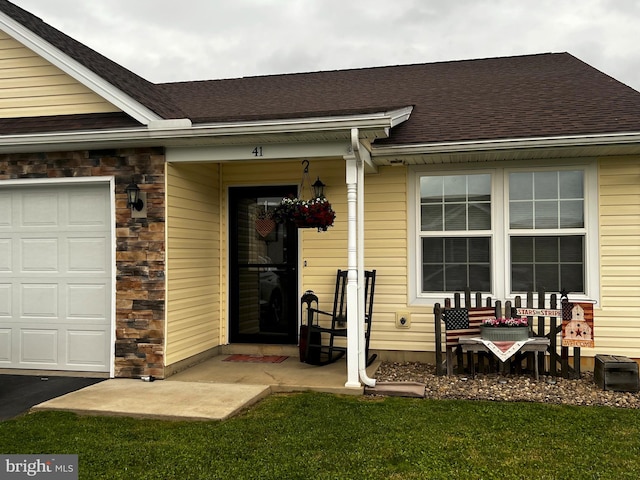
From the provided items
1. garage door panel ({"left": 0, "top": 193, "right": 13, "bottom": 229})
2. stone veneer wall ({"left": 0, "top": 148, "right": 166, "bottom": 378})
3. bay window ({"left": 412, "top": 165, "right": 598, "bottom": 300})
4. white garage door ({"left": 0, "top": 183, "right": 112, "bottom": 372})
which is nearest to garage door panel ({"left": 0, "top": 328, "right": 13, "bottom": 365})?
white garage door ({"left": 0, "top": 183, "right": 112, "bottom": 372})

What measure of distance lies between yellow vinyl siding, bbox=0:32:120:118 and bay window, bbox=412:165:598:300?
395cm

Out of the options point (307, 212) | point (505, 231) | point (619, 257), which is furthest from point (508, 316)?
point (307, 212)

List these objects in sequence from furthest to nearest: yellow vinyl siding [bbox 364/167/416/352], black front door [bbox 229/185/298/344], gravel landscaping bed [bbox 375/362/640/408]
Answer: black front door [bbox 229/185/298/344] < yellow vinyl siding [bbox 364/167/416/352] < gravel landscaping bed [bbox 375/362/640/408]

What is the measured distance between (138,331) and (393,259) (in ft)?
10.0

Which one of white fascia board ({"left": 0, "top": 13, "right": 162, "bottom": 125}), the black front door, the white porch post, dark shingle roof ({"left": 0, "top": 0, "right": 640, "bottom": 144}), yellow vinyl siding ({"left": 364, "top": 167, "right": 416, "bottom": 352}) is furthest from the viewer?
the black front door

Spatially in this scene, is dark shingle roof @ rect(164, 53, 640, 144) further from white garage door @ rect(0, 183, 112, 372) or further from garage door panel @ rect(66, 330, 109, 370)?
garage door panel @ rect(66, 330, 109, 370)

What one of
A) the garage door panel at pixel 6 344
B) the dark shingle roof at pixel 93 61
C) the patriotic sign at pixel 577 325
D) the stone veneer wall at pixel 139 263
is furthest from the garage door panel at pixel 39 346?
the patriotic sign at pixel 577 325

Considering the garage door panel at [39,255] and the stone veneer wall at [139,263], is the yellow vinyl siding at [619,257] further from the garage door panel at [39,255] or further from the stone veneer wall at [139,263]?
the garage door panel at [39,255]

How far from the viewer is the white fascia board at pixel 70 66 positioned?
5.96 meters

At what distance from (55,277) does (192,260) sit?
59.9 inches

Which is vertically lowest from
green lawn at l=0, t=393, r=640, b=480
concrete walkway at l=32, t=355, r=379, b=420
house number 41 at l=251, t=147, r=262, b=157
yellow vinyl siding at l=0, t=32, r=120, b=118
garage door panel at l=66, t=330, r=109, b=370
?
green lawn at l=0, t=393, r=640, b=480

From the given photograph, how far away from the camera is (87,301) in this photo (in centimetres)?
620

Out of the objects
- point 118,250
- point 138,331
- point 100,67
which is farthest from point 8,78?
point 138,331

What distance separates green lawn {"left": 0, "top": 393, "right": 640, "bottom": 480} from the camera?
3.47m
